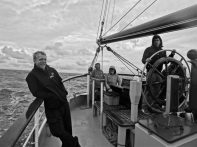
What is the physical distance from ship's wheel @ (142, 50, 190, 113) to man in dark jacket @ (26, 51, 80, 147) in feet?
3.58

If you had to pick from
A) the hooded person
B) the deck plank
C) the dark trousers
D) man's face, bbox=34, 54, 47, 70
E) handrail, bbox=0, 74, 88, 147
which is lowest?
the deck plank

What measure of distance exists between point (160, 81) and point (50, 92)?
60.6 inches

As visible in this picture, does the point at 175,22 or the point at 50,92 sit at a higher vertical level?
the point at 175,22

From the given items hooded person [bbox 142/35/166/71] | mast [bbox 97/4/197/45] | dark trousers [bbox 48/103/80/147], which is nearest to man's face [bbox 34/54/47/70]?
dark trousers [bbox 48/103/80/147]

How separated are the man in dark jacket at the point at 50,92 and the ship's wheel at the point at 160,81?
1.09m

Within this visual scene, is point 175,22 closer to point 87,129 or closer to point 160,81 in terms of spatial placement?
point 160,81

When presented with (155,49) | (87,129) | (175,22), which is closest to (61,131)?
(87,129)

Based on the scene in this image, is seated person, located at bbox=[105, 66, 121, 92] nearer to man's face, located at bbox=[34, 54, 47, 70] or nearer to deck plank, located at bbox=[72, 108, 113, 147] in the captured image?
deck plank, located at bbox=[72, 108, 113, 147]

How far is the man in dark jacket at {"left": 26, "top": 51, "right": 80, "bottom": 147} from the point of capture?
1.90 metres

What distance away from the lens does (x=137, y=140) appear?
5.29 feet

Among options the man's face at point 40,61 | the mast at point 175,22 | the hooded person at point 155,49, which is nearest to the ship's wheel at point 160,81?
the hooded person at point 155,49

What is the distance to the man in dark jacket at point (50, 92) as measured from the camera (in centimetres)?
190

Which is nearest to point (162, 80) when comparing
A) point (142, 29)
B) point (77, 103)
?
point (142, 29)

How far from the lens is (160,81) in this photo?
2658 millimetres
